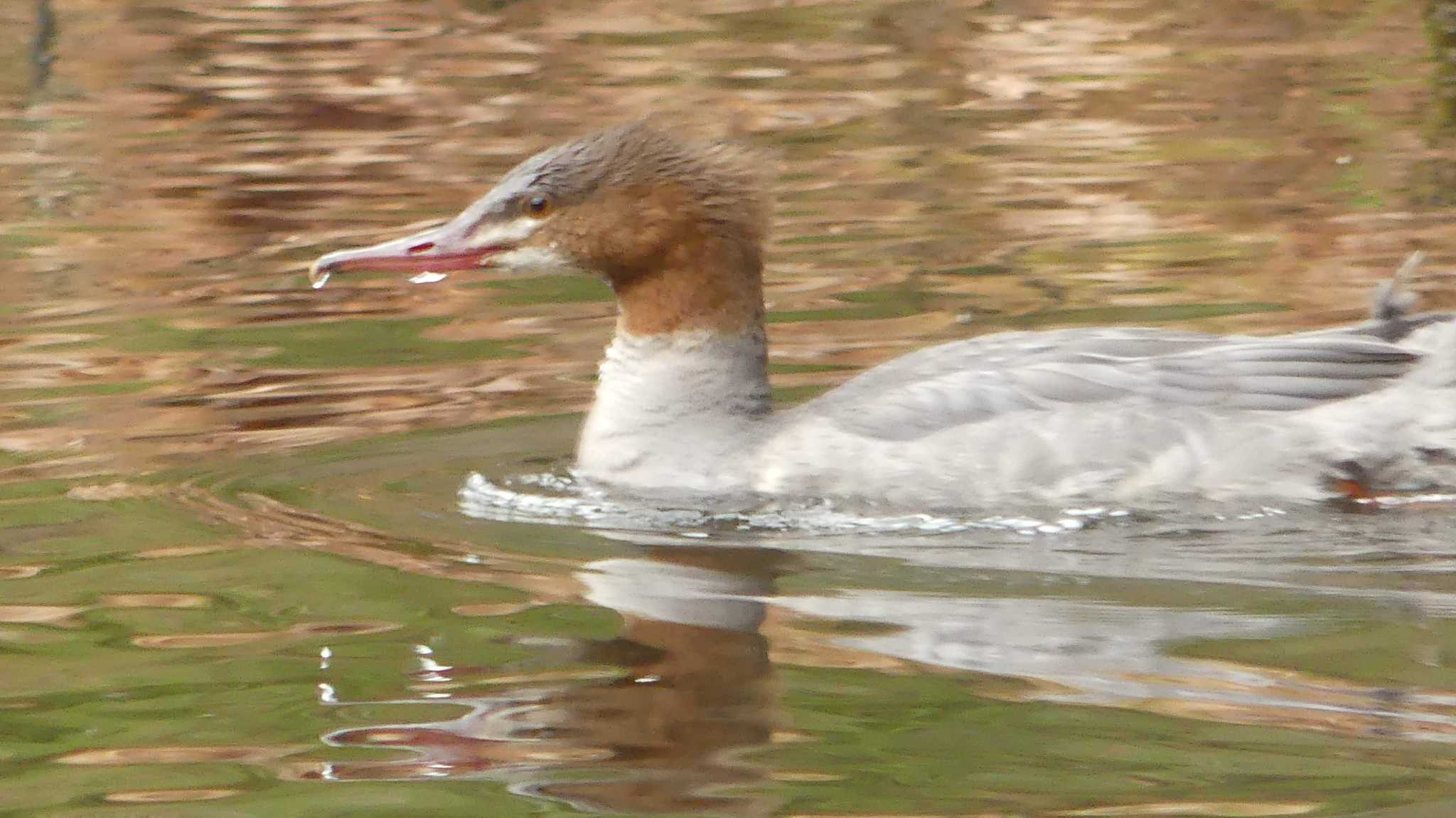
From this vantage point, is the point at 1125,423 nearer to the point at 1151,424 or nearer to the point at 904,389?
the point at 1151,424

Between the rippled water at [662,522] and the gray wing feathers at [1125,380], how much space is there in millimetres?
281

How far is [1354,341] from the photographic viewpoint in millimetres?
5773

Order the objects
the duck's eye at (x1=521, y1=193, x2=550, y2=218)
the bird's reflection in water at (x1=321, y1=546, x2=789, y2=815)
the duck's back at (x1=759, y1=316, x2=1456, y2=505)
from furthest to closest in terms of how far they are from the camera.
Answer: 1. the duck's eye at (x1=521, y1=193, x2=550, y2=218)
2. the duck's back at (x1=759, y1=316, x2=1456, y2=505)
3. the bird's reflection in water at (x1=321, y1=546, x2=789, y2=815)

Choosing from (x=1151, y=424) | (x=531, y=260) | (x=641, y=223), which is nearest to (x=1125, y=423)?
(x=1151, y=424)

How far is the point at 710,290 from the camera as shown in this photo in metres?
6.23

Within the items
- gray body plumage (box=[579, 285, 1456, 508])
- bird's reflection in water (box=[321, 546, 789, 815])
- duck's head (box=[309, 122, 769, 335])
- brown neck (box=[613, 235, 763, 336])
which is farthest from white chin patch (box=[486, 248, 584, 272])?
bird's reflection in water (box=[321, 546, 789, 815])

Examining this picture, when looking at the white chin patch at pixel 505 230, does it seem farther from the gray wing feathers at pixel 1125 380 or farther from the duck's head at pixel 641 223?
the gray wing feathers at pixel 1125 380

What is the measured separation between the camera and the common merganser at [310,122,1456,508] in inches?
223

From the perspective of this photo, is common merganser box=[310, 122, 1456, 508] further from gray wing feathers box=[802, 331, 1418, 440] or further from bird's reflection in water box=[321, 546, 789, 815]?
bird's reflection in water box=[321, 546, 789, 815]

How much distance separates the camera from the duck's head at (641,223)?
244 inches

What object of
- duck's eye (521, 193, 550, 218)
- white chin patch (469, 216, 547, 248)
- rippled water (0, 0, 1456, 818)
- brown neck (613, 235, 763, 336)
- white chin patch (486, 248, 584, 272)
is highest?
duck's eye (521, 193, 550, 218)

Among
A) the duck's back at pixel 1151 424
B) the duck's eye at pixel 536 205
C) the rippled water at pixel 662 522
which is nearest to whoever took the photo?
the rippled water at pixel 662 522

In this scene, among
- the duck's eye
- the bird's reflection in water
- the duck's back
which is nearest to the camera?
the bird's reflection in water

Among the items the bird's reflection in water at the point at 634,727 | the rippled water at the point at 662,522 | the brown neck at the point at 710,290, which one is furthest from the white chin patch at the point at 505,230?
the bird's reflection in water at the point at 634,727
